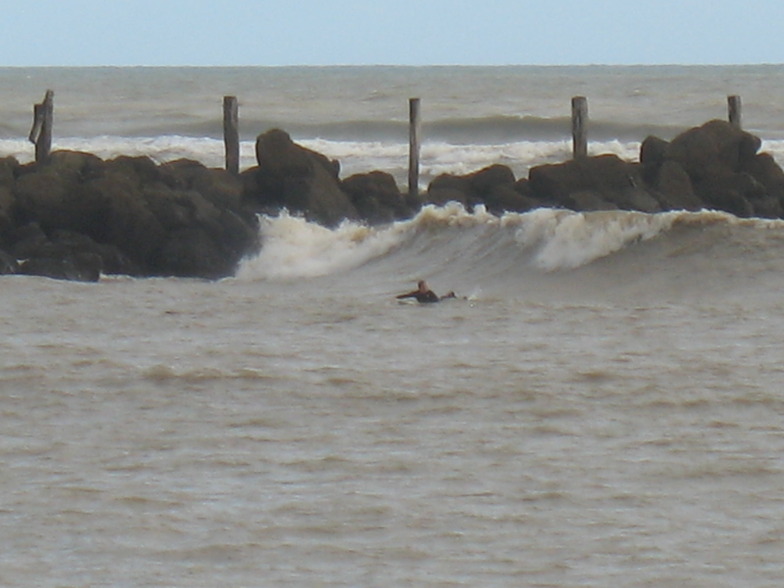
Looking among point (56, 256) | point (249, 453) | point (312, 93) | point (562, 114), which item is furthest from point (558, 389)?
point (312, 93)

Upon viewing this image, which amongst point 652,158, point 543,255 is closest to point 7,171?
point 543,255

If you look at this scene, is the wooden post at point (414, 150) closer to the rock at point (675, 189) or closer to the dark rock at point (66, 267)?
the rock at point (675, 189)

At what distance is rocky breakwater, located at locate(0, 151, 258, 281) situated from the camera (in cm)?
1545

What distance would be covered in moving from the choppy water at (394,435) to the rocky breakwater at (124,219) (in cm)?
153

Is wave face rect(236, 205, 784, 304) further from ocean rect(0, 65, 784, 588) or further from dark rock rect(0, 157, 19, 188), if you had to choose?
dark rock rect(0, 157, 19, 188)

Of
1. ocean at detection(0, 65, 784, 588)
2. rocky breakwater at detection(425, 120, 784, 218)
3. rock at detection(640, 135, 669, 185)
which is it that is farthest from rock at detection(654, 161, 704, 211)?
ocean at detection(0, 65, 784, 588)

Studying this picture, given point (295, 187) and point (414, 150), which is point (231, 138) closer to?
point (295, 187)

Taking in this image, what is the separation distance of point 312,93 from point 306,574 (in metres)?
55.6

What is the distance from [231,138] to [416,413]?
430 inches

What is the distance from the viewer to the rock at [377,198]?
1770cm

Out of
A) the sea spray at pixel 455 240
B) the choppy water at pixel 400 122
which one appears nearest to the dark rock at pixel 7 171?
the sea spray at pixel 455 240

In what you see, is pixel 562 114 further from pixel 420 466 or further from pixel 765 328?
pixel 420 466

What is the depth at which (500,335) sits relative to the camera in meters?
10.9

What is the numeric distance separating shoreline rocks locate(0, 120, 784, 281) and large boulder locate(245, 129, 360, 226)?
0.04 ft
